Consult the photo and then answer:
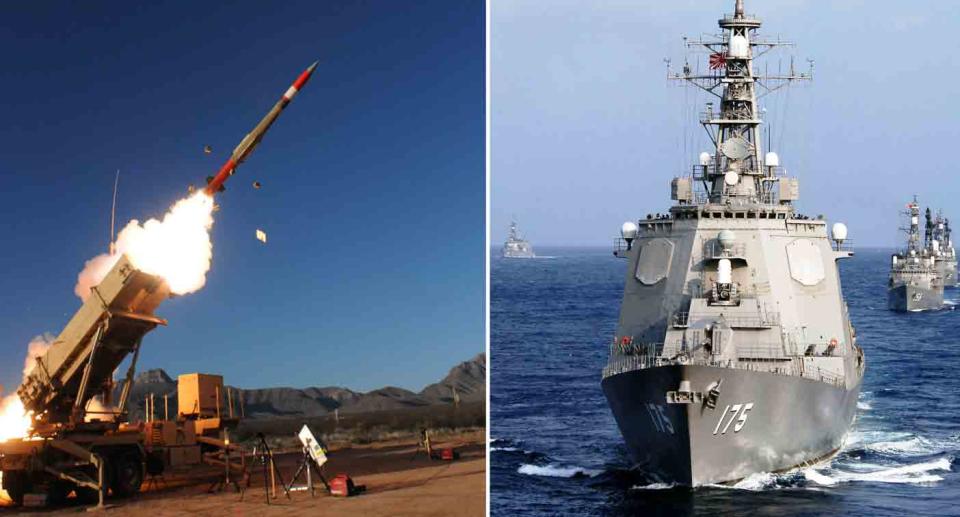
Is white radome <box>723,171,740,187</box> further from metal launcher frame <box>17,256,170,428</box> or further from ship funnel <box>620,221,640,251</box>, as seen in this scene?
metal launcher frame <box>17,256,170,428</box>

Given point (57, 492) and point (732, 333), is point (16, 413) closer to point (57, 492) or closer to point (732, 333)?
point (57, 492)

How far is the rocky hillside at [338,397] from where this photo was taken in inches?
1945

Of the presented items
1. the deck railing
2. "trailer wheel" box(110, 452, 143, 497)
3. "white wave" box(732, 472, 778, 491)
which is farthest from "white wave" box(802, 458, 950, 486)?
"trailer wheel" box(110, 452, 143, 497)

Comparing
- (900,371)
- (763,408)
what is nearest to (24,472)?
(763,408)

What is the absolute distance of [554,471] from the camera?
25.7 metres

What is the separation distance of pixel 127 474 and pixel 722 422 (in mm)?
11148

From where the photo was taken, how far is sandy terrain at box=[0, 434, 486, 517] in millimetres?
15781

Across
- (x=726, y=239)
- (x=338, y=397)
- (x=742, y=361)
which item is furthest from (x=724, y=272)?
(x=338, y=397)

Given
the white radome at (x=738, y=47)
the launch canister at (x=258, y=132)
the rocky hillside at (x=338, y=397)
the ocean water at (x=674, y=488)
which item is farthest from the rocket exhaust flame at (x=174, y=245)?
the rocky hillside at (x=338, y=397)

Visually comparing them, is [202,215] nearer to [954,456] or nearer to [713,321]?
[713,321]

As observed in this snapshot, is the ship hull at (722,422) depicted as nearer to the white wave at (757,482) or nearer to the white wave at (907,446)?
the white wave at (757,482)

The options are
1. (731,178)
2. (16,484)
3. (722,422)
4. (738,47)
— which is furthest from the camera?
(738,47)

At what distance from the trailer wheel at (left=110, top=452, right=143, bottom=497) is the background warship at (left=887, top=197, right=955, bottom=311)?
174ft

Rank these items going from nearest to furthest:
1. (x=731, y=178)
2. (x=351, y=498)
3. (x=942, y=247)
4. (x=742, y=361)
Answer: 1. (x=351, y=498)
2. (x=742, y=361)
3. (x=731, y=178)
4. (x=942, y=247)
